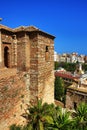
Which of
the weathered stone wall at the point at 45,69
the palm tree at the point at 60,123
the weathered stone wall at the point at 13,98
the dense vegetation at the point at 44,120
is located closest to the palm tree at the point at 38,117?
the dense vegetation at the point at 44,120

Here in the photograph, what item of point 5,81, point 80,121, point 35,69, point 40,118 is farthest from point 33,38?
point 80,121

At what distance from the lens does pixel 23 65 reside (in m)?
9.88

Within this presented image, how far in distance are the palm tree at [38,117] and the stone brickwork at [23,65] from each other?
577 mm

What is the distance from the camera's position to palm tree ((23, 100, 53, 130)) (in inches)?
346

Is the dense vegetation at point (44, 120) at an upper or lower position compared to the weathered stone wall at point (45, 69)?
lower

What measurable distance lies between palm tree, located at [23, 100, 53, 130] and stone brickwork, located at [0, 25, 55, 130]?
0.58 metres

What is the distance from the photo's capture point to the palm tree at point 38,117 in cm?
879

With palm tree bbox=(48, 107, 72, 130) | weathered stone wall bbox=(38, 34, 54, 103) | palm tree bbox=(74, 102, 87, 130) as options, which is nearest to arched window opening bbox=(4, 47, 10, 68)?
weathered stone wall bbox=(38, 34, 54, 103)

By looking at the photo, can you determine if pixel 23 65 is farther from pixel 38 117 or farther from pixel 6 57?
pixel 38 117

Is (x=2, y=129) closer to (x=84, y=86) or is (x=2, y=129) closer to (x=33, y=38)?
(x=33, y=38)

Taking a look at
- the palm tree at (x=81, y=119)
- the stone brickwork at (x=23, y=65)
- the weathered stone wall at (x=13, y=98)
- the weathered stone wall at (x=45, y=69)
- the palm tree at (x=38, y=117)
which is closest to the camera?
the weathered stone wall at (x=13, y=98)

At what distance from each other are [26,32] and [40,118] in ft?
15.9

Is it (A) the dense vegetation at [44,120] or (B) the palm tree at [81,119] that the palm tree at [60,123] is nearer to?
(A) the dense vegetation at [44,120]

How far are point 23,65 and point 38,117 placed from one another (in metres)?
3.04
